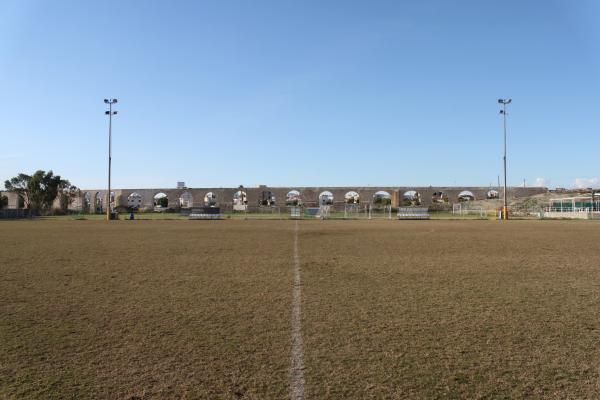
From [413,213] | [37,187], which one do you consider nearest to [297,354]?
[413,213]

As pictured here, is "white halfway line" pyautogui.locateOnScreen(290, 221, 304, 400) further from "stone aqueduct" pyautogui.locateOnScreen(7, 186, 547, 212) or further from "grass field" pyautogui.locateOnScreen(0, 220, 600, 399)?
"stone aqueduct" pyautogui.locateOnScreen(7, 186, 547, 212)

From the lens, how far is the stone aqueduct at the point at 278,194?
9506 cm

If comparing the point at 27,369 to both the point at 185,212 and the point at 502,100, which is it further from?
the point at 185,212

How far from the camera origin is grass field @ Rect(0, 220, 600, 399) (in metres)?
3.59

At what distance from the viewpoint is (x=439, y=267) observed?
1002cm

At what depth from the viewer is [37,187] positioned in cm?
7706

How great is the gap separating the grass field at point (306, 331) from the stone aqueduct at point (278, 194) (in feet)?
268

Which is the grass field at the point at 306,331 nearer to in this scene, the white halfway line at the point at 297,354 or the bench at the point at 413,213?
the white halfway line at the point at 297,354

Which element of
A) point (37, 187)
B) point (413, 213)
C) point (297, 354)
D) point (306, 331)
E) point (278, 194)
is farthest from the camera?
point (278, 194)

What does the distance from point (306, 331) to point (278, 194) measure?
94876 mm

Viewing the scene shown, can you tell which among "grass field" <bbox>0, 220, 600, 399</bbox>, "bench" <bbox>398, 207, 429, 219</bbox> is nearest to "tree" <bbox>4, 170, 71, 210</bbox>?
"bench" <bbox>398, 207, 429, 219</bbox>

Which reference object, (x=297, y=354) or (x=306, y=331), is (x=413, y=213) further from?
(x=297, y=354)

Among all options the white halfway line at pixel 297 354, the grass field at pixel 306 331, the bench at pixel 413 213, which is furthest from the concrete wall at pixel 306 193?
the white halfway line at pixel 297 354

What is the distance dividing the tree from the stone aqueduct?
13611 millimetres
